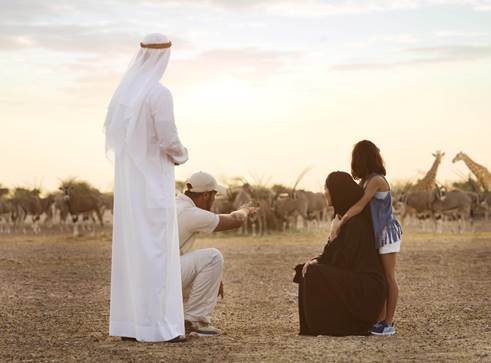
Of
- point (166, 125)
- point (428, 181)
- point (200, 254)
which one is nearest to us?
point (166, 125)

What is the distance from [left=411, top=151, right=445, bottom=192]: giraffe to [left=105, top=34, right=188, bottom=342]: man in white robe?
1336 inches

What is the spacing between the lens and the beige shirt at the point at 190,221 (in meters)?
9.13

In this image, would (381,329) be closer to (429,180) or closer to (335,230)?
(335,230)

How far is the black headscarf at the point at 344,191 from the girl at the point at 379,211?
0.23ft

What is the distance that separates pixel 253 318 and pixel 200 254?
2.02 metres

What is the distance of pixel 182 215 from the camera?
9.23 m

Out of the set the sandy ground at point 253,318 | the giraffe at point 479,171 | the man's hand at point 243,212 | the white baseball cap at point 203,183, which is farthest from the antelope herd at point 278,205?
the white baseball cap at point 203,183

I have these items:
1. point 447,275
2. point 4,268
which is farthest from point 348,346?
point 4,268

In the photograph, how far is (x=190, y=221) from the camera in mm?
9195

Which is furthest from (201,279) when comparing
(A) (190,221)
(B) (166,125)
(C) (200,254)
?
(B) (166,125)

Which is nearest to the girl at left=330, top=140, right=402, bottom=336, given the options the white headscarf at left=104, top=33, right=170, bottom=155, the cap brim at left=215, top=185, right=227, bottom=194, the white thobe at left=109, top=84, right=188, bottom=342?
the cap brim at left=215, top=185, right=227, bottom=194

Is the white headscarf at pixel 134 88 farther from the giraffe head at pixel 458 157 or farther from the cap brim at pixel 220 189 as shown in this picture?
the giraffe head at pixel 458 157

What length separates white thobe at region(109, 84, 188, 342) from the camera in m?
8.80

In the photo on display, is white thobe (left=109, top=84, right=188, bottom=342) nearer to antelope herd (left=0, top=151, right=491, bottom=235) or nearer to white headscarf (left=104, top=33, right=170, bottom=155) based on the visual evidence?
white headscarf (left=104, top=33, right=170, bottom=155)
